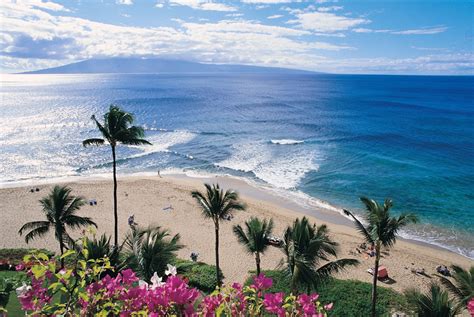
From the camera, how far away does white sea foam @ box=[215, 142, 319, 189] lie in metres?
46.4

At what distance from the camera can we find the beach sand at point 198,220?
26.8 meters

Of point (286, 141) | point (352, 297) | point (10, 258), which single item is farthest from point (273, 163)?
point (10, 258)

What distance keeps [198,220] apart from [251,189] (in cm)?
1007

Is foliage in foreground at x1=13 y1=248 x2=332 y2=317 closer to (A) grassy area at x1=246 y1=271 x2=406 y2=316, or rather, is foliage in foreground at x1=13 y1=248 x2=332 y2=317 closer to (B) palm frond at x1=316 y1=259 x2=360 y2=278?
(B) palm frond at x1=316 y1=259 x2=360 y2=278

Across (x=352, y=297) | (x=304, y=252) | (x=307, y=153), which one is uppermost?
(x=304, y=252)

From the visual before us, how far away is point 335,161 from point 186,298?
5048cm

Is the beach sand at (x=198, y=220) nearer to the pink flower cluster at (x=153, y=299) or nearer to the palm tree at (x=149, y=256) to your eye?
the palm tree at (x=149, y=256)

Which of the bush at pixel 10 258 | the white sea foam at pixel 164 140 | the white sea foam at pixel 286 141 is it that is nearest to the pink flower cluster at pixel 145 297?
the bush at pixel 10 258

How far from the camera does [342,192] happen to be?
1619 inches

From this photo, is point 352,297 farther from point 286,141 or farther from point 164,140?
point 164,140

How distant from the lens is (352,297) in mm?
19375

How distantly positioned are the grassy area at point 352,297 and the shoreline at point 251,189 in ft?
42.3

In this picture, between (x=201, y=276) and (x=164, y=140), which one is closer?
(x=201, y=276)

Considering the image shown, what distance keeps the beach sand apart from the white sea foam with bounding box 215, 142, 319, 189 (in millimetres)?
4206
